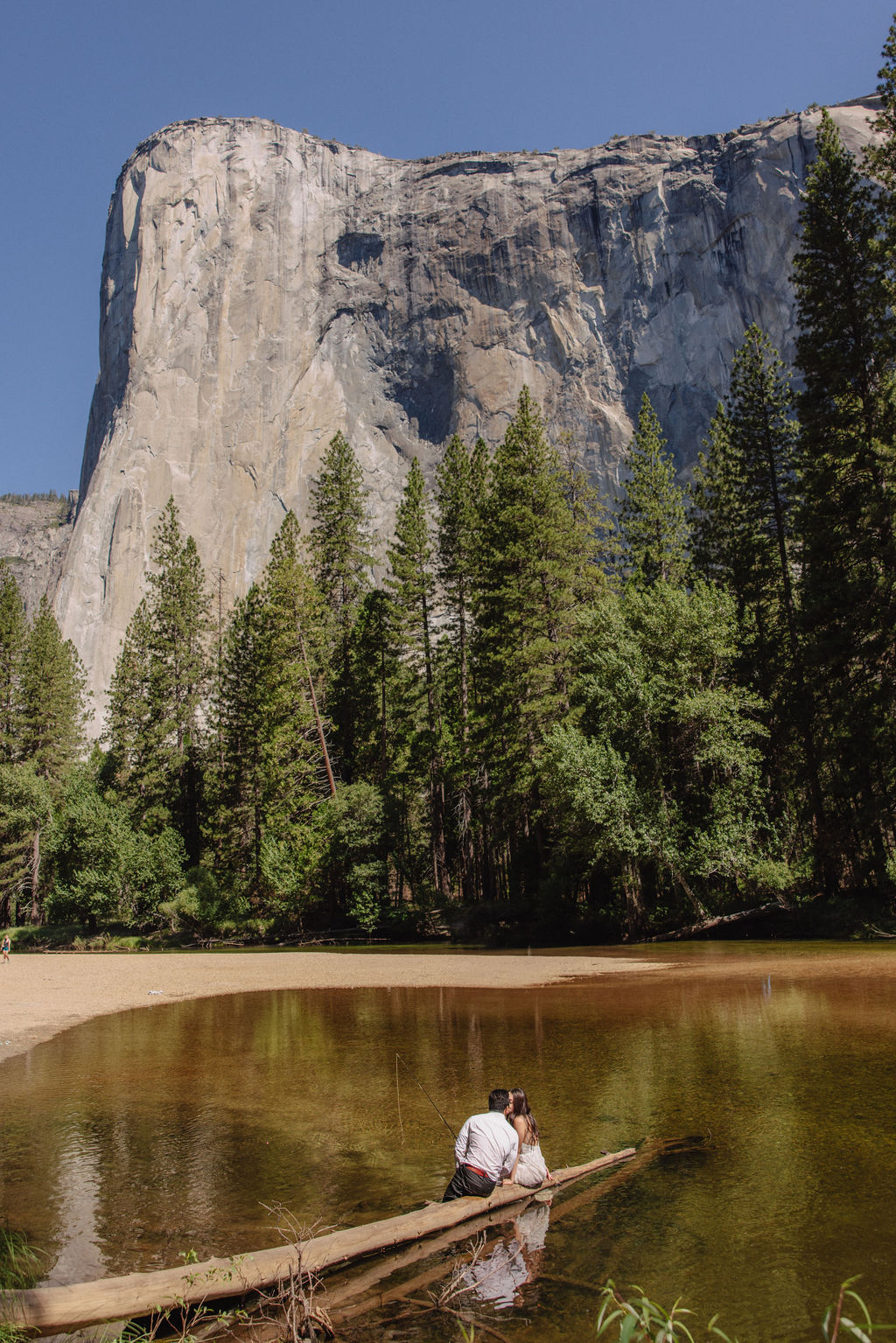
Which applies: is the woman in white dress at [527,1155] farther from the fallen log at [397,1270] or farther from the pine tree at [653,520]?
the pine tree at [653,520]

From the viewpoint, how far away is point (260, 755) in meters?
41.6

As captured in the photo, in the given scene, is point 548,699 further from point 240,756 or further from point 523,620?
point 240,756

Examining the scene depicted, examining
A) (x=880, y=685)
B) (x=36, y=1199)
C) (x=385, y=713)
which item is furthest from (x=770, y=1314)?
(x=385, y=713)

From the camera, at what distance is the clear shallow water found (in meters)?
4.93

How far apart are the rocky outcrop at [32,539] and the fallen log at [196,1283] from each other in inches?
5352

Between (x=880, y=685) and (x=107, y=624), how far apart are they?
303 feet

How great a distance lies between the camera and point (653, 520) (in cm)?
3491

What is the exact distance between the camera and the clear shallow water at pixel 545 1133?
493 centimetres

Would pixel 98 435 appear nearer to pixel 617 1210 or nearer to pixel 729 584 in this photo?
pixel 729 584

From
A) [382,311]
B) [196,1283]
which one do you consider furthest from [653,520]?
[382,311]

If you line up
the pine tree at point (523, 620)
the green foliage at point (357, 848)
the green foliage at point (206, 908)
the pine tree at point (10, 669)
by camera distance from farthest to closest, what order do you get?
the pine tree at point (10, 669) < the green foliage at point (206, 908) < the green foliage at point (357, 848) < the pine tree at point (523, 620)

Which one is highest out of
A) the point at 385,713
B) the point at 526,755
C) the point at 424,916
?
the point at 385,713

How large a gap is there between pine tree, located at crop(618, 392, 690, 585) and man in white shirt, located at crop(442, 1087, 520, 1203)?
98.0ft

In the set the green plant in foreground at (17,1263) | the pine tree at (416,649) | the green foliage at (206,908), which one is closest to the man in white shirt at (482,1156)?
the green plant in foreground at (17,1263)
